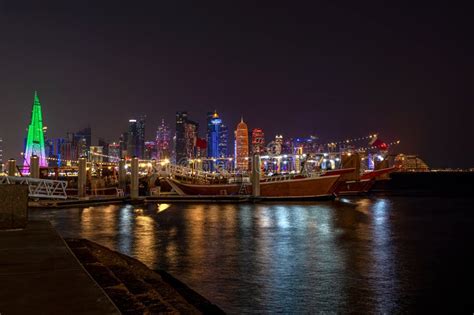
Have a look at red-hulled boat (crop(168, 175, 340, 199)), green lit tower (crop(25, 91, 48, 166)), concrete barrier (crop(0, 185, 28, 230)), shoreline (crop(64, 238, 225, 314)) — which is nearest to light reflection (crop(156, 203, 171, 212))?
red-hulled boat (crop(168, 175, 340, 199))

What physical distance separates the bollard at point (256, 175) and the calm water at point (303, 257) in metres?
13.2

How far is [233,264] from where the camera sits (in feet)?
48.4

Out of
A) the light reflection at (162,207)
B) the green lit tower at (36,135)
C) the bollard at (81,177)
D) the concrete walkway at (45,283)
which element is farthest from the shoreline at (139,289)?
the green lit tower at (36,135)

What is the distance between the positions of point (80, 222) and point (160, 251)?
33.0 ft

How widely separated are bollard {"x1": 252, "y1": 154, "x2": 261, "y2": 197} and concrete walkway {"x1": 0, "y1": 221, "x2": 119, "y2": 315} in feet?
106

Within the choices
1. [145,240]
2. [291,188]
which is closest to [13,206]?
[145,240]

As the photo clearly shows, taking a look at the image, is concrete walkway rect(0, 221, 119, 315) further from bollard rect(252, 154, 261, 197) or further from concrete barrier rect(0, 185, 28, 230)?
bollard rect(252, 154, 261, 197)

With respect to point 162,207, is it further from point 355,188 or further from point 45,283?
point 355,188

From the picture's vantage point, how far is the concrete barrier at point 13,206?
38.6ft

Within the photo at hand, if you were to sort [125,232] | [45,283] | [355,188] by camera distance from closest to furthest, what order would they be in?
1. [45,283]
2. [125,232]
3. [355,188]

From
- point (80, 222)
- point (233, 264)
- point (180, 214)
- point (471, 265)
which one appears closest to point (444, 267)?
point (471, 265)

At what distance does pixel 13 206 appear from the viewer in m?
11.8

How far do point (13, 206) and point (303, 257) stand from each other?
8659 mm

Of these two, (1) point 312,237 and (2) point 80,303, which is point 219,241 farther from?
(2) point 80,303
